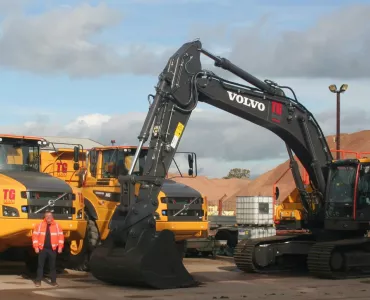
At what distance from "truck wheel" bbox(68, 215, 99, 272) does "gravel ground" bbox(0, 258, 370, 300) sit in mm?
338

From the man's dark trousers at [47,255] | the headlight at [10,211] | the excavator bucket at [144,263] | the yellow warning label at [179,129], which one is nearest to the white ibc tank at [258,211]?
the yellow warning label at [179,129]

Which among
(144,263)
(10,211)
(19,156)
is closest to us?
(144,263)

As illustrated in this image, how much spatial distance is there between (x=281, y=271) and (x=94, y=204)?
511 centimetres

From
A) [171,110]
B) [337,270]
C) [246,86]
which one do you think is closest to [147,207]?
[171,110]

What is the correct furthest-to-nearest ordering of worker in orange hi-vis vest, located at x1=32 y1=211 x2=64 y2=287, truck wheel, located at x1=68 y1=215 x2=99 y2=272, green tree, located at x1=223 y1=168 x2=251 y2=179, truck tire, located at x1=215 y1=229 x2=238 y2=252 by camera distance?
green tree, located at x1=223 y1=168 x2=251 y2=179 < truck tire, located at x1=215 y1=229 x2=238 y2=252 < truck wheel, located at x1=68 y1=215 x2=99 y2=272 < worker in orange hi-vis vest, located at x1=32 y1=211 x2=64 y2=287

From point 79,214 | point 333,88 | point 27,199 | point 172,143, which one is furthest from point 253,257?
point 333,88

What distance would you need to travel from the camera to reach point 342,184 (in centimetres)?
1794

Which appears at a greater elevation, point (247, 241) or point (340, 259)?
point (247, 241)

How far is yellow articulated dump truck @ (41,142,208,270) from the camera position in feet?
59.8

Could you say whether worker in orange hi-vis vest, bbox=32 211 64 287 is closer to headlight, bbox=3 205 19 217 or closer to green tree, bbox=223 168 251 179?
headlight, bbox=3 205 19 217

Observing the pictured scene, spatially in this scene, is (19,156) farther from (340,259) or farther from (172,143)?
(340,259)

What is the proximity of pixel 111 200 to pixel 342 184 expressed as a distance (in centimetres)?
577

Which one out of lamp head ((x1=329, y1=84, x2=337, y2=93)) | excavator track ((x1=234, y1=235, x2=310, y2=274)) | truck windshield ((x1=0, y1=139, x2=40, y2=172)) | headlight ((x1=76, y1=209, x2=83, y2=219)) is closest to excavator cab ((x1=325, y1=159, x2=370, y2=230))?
excavator track ((x1=234, y1=235, x2=310, y2=274))

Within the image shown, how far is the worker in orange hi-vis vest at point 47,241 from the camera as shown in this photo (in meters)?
15.3
